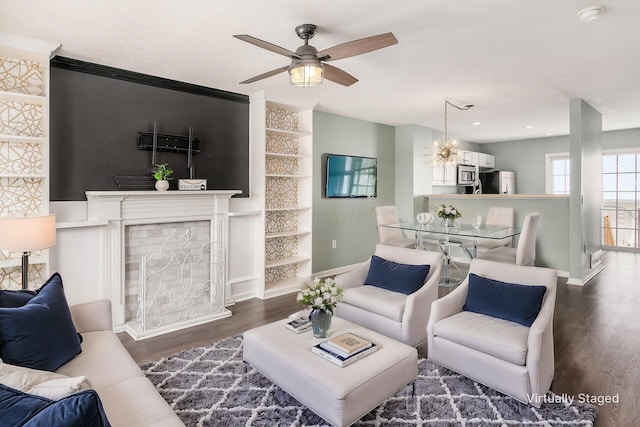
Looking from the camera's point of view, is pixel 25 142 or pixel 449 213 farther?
pixel 449 213

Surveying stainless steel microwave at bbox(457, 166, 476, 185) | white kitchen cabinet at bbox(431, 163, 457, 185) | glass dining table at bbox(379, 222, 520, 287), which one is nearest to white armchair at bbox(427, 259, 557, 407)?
glass dining table at bbox(379, 222, 520, 287)

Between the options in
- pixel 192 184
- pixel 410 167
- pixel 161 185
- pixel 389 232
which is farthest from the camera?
pixel 410 167

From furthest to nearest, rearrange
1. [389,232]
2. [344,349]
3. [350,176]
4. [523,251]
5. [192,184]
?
[350,176], [389,232], [523,251], [192,184], [344,349]

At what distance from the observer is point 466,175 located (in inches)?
313

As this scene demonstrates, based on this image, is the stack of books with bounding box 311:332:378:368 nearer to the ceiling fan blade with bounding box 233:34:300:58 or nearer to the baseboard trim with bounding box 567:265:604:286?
the ceiling fan blade with bounding box 233:34:300:58

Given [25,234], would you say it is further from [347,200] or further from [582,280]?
[582,280]

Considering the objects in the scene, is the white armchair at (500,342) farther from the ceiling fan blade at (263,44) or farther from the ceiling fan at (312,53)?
the ceiling fan blade at (263,44)

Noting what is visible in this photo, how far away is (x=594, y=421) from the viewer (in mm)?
2102

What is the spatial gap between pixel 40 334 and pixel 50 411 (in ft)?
3.39

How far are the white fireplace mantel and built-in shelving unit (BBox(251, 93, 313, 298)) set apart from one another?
92 centimetres

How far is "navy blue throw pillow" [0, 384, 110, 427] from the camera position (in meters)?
0.93

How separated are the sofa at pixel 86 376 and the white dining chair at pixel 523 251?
4093 millimetres

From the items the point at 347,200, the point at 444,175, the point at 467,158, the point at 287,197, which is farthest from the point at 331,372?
the point at 467,158

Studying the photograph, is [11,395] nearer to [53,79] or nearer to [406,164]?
[53,79]
